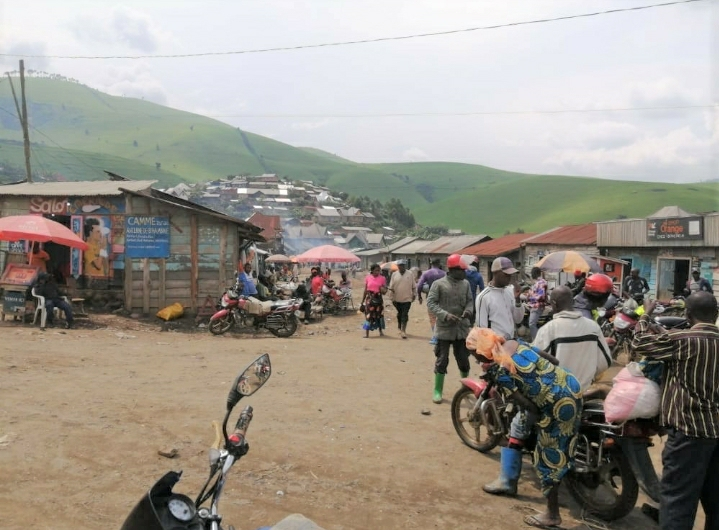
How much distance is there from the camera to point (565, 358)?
4.61m

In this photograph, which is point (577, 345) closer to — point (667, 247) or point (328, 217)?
point (667, 247)

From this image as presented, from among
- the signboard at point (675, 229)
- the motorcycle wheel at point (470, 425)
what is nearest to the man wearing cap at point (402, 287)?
the motorcycle wheel at point (470, 425)

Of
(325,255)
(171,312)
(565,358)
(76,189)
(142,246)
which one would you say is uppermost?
(76,189)

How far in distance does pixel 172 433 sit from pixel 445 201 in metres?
129

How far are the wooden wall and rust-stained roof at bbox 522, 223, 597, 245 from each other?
57.1 ft

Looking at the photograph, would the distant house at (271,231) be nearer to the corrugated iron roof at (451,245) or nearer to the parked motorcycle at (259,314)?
the corrugated iron roof at (451,245)

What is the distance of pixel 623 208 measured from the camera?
9544 centimetres

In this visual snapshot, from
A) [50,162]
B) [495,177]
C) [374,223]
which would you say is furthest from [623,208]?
[50,162]

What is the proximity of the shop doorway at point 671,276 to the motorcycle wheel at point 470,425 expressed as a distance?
57.2 ft

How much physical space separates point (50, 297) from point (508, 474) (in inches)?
434

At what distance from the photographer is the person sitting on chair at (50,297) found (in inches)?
485

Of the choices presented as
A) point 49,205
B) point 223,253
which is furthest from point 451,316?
point 49,205

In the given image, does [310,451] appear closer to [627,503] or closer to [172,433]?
[172,433]

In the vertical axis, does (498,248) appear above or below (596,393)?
above
